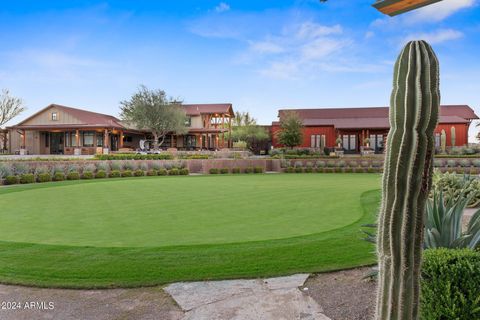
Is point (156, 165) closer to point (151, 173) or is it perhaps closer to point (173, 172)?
point (151, 173)

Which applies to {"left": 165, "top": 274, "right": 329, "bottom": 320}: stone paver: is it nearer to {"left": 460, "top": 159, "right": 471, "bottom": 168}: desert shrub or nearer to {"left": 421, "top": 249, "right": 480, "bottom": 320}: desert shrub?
{"left": 421, "top": 249, "right": 480, "bottom": 320}: desert shrub

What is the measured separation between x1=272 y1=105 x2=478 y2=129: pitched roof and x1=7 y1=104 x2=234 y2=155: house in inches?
357

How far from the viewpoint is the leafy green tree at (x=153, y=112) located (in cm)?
3612

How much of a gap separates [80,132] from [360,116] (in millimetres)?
31343

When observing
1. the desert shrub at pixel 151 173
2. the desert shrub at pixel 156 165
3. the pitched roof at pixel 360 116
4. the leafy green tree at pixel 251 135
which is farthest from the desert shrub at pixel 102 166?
the pitched roof at pixel 360 116

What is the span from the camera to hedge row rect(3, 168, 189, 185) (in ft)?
50.3

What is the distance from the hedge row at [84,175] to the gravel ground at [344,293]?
15.2 metres

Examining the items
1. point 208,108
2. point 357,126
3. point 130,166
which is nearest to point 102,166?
point 130,166

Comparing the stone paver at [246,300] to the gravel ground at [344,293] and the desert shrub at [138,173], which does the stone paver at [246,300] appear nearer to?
the gravel ground at [344,293]

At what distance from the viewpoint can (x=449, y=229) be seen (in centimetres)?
336

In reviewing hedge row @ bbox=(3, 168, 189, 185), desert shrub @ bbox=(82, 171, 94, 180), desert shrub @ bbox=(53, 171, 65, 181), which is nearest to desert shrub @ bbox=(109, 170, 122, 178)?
hedge row @ bbox=(3, 168, 189, 185)

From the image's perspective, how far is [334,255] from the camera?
457cm

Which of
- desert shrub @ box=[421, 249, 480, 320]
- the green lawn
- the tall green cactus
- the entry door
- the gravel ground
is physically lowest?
the gravel ground

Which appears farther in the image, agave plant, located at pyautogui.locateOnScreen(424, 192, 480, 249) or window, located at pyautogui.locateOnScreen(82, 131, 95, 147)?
window, located at pyautogui.locateOnScreen(82, 131, 95, 147)
